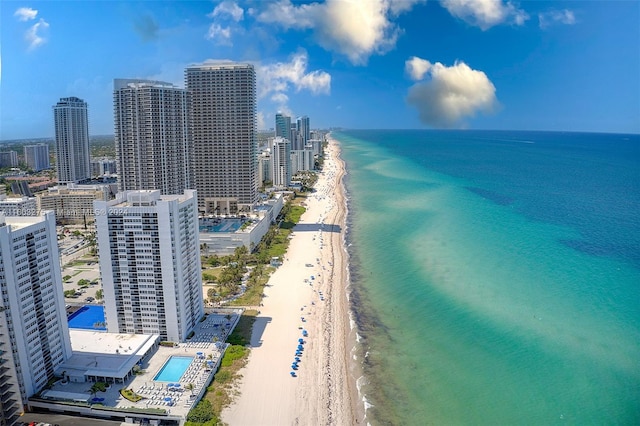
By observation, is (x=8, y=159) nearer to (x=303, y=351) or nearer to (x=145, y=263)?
(x=145, y=263)

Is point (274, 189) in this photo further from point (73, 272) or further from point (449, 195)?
point (73, 272)

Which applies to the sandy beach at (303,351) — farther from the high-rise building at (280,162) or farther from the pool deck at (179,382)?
the high-rise building at (280,162)

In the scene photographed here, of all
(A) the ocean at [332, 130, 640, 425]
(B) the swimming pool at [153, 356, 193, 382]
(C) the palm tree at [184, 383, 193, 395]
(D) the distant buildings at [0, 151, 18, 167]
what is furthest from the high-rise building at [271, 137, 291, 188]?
(D) the distant buildings at [0, 151, 18, 167]

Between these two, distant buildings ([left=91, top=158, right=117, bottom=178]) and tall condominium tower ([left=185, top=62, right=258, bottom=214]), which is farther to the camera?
distant buildings ([left=91, top=158, right=117, bottom=178])

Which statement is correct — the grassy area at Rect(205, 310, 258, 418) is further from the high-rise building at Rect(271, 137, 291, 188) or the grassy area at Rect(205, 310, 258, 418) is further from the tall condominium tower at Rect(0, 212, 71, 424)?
the high-rise building at Rect(271, 137, 291, 188)

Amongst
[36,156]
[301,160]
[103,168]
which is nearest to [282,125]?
[301,160]

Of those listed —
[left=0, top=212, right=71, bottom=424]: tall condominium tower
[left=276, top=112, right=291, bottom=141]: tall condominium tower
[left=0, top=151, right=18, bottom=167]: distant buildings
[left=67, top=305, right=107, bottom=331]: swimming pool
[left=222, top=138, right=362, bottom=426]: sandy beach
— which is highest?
[left=276, top=112, right=291, bottom=141]: tall condominium tower
